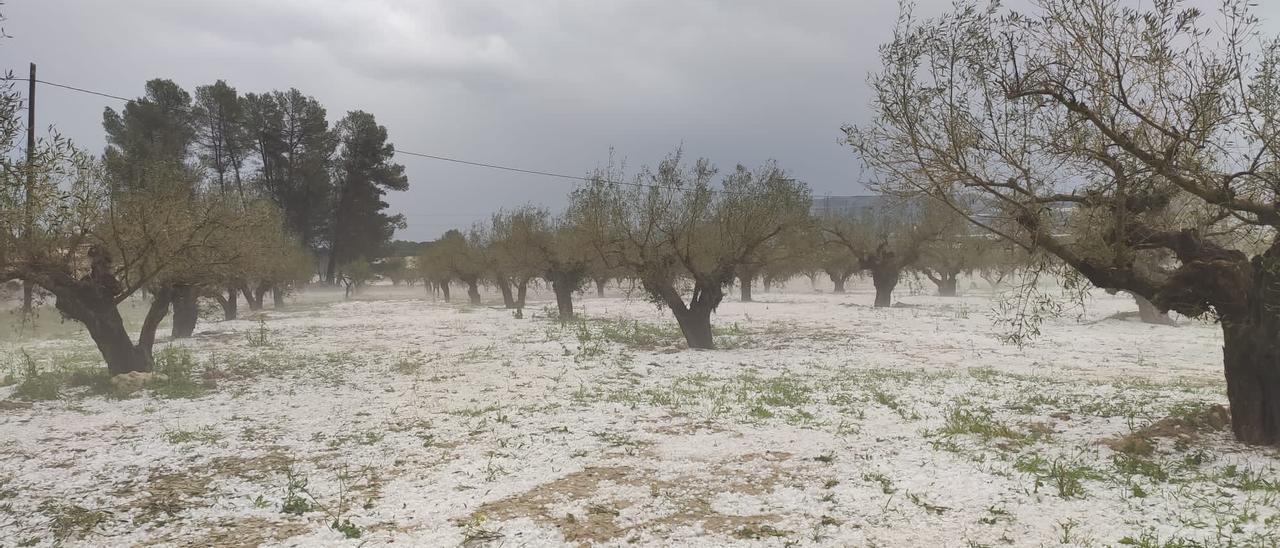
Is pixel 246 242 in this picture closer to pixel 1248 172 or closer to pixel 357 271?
pixel 1248 172

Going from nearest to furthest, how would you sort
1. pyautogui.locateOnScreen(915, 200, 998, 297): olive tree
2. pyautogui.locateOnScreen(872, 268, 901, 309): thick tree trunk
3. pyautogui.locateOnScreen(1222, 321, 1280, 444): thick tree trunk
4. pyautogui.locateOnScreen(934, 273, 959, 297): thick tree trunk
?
1. pyautogui.locateOnScreen(1222, 321, 1280, 444): thick tree trunk
2. pyautogui.locateOnScreen(915, 200, 998, 297): olive tree
3. pyautogui.locateOnScreen(872, 268, 901, 309): thick tree trunk
4. pyautogui.locateOnScreen(934, 273, 959, 297): thick tree trunk

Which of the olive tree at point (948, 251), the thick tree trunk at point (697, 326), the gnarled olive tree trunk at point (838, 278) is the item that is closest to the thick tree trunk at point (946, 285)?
the olive tree at point (948, 251)

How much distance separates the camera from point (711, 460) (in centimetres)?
883

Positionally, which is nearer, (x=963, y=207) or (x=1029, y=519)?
(x=1029, y=519)

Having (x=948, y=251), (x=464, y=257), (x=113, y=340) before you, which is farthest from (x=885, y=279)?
(x=113, y=340)

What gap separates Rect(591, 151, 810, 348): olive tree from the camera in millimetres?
21672

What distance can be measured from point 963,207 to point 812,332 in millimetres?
17448

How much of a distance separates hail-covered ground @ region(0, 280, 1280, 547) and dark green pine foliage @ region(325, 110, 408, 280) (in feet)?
175

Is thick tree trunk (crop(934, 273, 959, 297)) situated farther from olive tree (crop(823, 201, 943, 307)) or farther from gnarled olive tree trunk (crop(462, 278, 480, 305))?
gnarled olive tree trunk (crop(462, 278, 480, 305))

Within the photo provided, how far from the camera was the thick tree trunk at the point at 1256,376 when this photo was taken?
26.6 feet

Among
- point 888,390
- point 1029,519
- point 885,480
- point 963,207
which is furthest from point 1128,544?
point 888,390

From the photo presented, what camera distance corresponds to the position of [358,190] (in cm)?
7025

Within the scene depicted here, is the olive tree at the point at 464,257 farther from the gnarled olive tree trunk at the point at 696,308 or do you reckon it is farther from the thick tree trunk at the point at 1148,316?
the thick tree trunk at the point at 1148,316

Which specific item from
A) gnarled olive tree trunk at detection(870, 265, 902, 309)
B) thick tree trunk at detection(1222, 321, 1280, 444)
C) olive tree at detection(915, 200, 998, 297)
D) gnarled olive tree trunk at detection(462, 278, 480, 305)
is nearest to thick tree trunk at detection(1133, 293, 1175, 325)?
olive tree at detection(915, 200, 998, 297)
